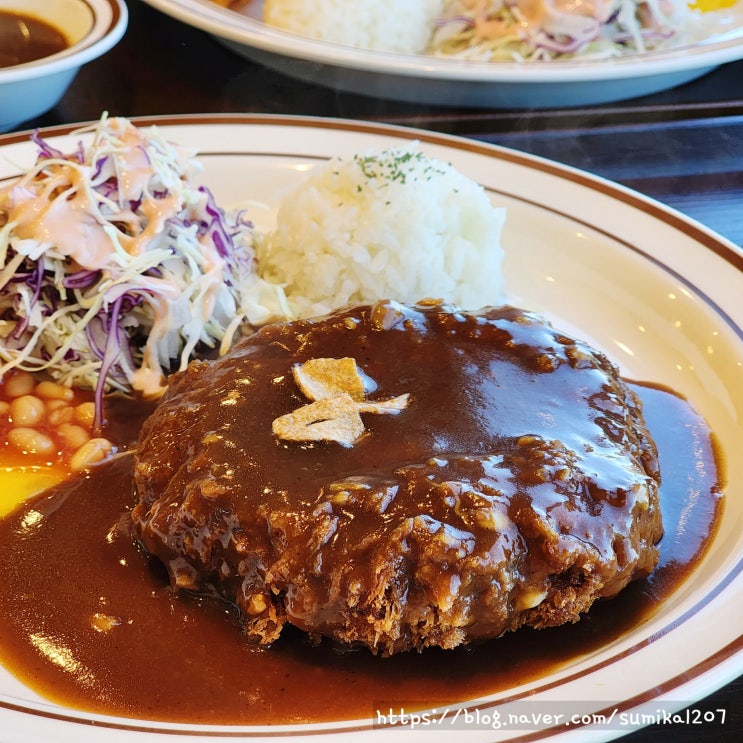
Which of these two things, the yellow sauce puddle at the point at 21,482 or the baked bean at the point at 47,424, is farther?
the baked bean at the point at 47,424

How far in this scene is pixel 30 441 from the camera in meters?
2.61

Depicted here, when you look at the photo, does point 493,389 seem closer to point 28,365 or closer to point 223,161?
point 28,365

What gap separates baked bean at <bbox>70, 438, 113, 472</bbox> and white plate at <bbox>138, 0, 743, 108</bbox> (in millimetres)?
2370

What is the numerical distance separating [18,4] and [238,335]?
100 inches

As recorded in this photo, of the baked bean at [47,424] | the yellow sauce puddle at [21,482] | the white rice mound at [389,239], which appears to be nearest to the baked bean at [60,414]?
the baked bean at [47,424]

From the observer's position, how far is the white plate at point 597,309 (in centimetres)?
162

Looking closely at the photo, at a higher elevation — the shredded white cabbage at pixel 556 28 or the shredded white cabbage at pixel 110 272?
the shredded white cabbage at pixel 556 28

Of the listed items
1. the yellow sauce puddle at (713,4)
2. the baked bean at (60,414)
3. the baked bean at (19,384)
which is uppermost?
the yellow sauce puddle at (713,4)

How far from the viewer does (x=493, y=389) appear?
219 centimetres

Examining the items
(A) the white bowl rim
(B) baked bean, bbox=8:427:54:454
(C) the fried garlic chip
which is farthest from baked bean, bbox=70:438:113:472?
(A) the white bowl rim

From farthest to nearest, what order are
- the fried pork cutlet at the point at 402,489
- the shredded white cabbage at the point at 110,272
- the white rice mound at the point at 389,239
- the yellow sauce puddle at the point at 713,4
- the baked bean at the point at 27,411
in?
the yellow sauce puddle at the point at 713,4 → the white rice mound at the point at 389,239 → the shredded white cabbage at the point at 110,272 → the baked bean at the point at 27,411 → the fried pork cutlet at the point at 402,489

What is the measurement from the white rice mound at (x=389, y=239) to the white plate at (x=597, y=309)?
0.27m

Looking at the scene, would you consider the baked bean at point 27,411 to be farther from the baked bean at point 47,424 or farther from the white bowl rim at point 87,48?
the white bowl rim at point 87,48

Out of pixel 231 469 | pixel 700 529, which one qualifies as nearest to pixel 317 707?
pixel 231 469
